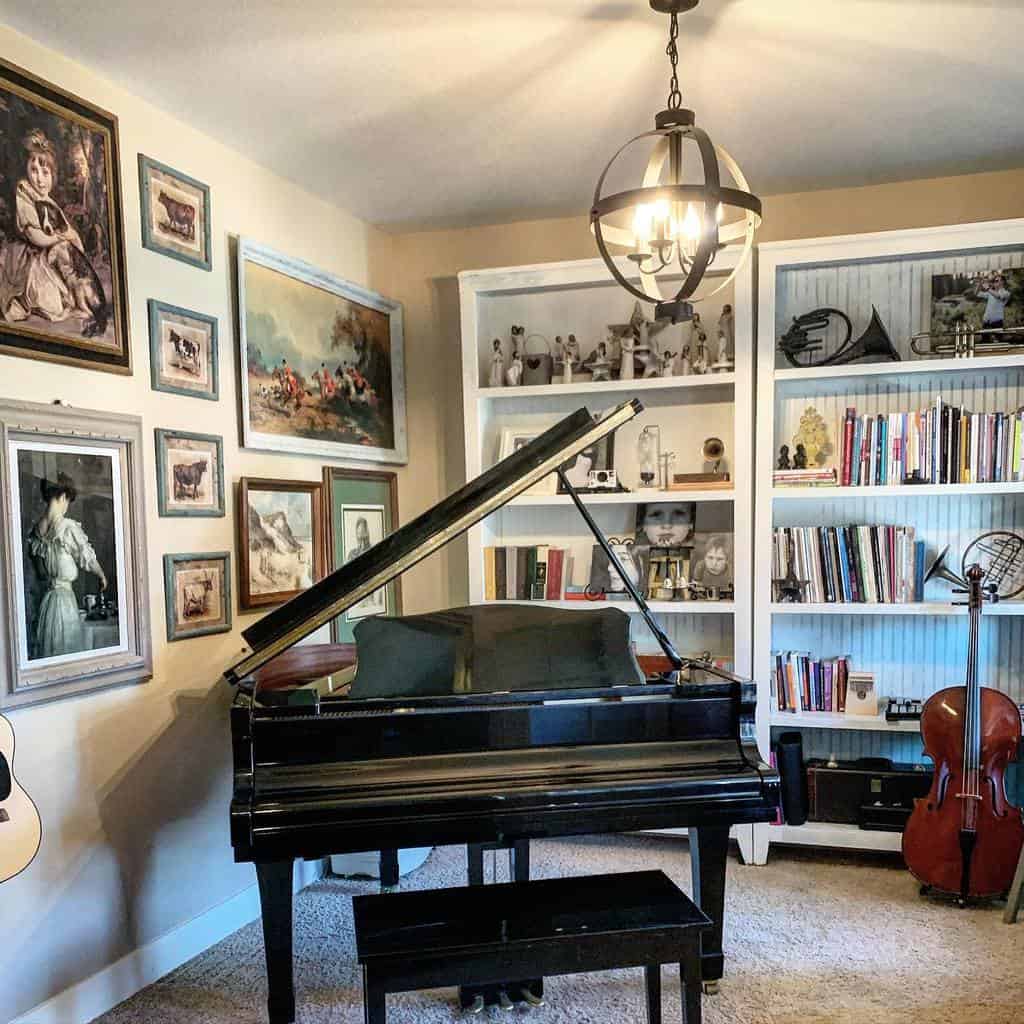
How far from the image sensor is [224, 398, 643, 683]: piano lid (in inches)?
82.7

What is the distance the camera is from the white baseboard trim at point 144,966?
89.7 inches

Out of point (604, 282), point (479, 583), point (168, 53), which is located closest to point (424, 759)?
point (479, 583)

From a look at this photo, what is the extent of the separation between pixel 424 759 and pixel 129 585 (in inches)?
42.0

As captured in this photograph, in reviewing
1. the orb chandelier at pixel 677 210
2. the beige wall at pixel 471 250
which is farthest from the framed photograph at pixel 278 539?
the orb chandelier at pixel 677 210

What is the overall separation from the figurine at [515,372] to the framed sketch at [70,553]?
66.2 inches

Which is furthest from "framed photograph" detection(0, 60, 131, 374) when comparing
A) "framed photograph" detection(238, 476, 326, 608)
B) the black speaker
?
the black speaker

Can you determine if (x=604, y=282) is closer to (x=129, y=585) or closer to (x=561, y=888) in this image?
(x=129, y=585)

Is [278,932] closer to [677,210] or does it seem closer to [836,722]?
[677,210]

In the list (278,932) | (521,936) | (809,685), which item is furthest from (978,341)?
(278,932)

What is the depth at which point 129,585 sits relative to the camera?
2.52m

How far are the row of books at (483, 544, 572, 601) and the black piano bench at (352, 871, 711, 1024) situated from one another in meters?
1.77

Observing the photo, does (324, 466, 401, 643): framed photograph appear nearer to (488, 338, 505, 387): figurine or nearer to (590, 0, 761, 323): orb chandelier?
(488, 338, 505, 387): figurine

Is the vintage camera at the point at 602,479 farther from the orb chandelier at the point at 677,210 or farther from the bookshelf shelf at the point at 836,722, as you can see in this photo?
the orb chandelier at the point at 677,210

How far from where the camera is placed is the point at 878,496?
3.41 metres
